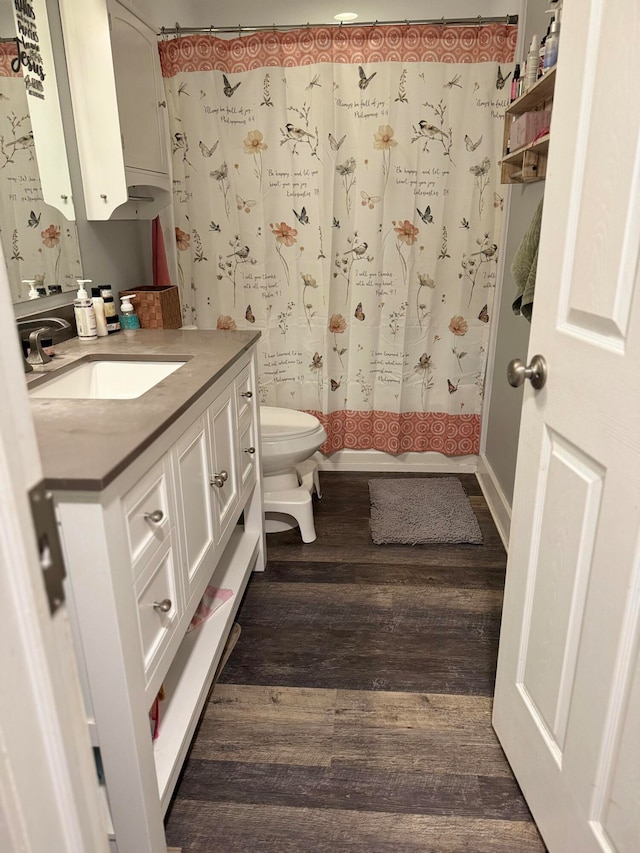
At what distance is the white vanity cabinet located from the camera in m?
0.96

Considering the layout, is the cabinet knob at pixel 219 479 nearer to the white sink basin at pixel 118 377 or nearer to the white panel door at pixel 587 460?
the white sink basin at pixel 118 377

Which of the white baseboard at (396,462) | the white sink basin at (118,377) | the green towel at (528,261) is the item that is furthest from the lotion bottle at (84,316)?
the white baseboard at (396,462)

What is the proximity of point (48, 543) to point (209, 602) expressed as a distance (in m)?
1.45

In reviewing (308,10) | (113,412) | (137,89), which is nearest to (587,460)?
(113,412)

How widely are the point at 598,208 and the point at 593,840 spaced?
1071mm

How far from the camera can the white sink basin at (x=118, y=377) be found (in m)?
1.70

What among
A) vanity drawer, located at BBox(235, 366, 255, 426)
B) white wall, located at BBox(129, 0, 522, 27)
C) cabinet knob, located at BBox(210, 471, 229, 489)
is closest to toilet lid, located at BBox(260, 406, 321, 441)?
vanity drawer, located at BBox(235, 366, 255, 426)

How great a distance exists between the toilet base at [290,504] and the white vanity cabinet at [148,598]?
0.73m

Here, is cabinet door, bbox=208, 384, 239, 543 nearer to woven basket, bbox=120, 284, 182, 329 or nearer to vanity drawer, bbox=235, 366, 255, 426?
vanity drawer, bbox=235, 366, 255, 426

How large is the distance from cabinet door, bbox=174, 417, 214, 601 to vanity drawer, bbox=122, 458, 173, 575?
8 centimetres

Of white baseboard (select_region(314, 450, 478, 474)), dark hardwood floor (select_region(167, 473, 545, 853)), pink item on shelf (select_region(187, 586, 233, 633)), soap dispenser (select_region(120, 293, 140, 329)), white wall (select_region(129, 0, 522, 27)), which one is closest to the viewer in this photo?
dark hardwood floor (select_region(167, 473, 545, 853))

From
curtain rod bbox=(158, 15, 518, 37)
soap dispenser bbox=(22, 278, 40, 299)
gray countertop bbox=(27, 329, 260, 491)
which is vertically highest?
curtain rod bbox=(158, 15, 518, 37)

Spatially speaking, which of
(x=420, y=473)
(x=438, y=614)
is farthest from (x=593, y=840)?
(x=420, y=473)

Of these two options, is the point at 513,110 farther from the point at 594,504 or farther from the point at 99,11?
the point at 594,504
